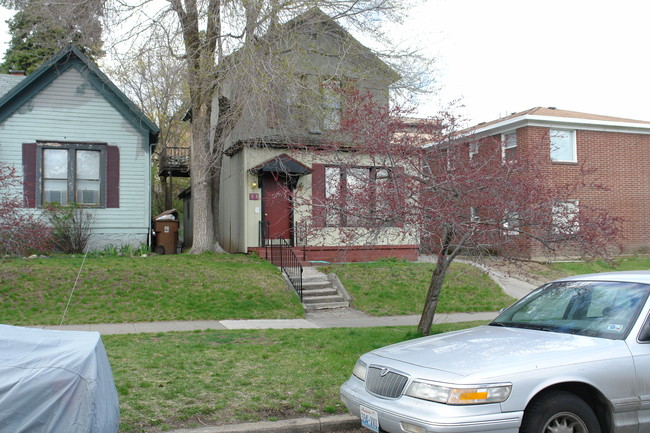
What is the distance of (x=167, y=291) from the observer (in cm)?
1360

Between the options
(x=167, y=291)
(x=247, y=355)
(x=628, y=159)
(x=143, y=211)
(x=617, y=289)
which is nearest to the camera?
(x=617, y=289)

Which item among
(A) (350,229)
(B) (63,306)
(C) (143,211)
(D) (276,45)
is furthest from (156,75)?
(A) (350,229)

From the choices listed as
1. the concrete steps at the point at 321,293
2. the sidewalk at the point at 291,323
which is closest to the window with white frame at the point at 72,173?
the concrete steps at the point at 321,293

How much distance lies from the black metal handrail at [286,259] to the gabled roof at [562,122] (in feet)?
26.6

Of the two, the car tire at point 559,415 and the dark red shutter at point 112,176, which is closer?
the car tire at point 559,415

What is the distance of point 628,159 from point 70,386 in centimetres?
2298

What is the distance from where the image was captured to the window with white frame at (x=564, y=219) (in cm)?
794

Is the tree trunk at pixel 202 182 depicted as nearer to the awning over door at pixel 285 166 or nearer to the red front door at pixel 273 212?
the awning over door at pixel 285 166

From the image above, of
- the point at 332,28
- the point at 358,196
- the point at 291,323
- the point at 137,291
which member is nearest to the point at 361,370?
the point at 358,196

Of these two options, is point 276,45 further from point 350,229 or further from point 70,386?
point 70,386

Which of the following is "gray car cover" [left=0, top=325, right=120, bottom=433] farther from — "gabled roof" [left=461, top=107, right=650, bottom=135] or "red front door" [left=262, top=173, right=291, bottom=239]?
"gabled roof" [left=461, top=107, right=650, bottom=135]

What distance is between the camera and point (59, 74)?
17625 millimetres

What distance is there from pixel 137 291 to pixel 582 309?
10376mm

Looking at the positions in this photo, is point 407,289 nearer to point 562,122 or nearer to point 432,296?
point 432,296
